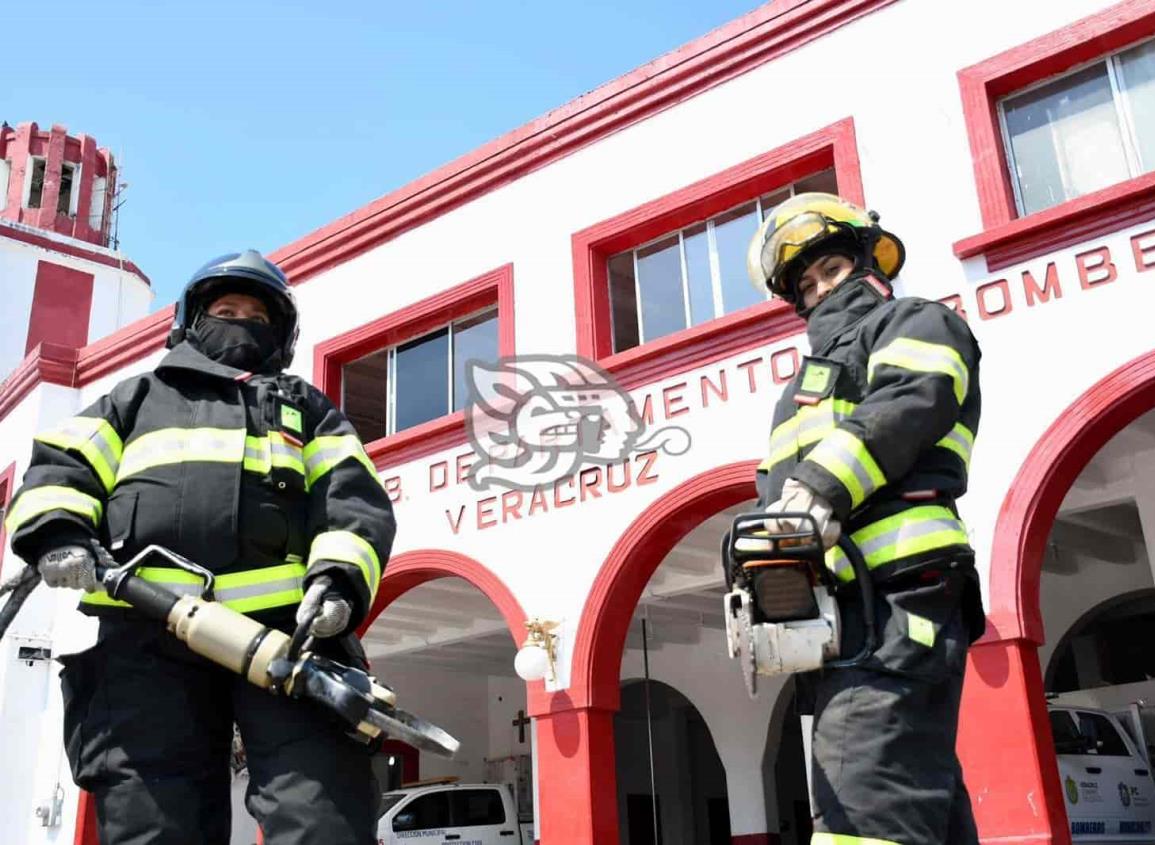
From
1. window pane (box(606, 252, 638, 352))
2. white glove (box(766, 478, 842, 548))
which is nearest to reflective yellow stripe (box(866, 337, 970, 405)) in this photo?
white glove (box(766, 478, 842, 548))

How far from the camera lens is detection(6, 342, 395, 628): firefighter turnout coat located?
304 cm

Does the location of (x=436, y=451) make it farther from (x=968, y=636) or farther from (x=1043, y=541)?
(x=968, y=636)

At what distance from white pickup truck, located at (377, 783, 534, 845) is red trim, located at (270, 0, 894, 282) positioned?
651cm

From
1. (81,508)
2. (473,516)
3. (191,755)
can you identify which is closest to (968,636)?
(191,755)

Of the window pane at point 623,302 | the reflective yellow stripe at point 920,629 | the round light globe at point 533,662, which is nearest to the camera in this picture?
the reflective yellow stripe at point 920,629

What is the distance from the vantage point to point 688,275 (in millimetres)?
10016

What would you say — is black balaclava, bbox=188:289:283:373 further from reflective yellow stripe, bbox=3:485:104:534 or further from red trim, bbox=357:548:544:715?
red trim, bbox=357:548:544:715

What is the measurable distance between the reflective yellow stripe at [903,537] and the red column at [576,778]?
6.28 m

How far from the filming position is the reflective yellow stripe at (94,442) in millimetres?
3174

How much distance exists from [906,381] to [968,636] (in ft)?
2.22

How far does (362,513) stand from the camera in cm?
321

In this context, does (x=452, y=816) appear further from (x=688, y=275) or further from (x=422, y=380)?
(x=688, y=275)

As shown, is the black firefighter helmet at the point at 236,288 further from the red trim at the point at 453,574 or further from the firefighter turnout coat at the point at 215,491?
the red trim at the point at 453,574

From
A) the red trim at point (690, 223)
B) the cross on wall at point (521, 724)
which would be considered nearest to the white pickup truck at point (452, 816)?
the cross on wall at point (521, 724)
